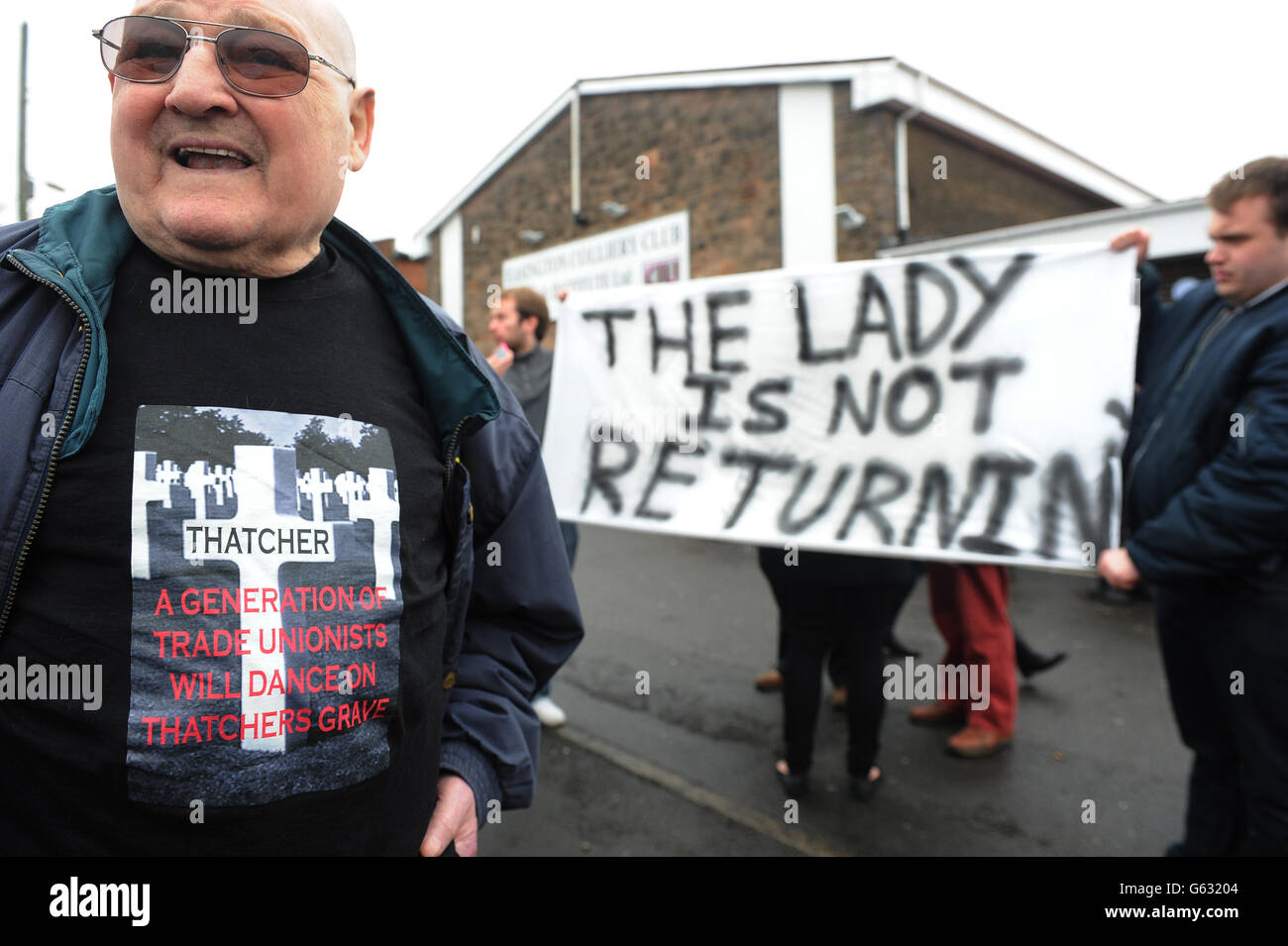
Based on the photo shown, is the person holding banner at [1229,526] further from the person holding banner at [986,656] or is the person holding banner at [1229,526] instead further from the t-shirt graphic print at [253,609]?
the t-shirt graphic print at [253,609]

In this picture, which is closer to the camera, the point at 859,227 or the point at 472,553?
the point at 472,553

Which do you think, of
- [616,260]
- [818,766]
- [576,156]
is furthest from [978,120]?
[818,766]

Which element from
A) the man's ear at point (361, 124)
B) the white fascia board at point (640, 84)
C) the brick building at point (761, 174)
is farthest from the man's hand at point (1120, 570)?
the white fascia board at point (640, 84)

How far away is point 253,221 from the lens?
1.20 meters

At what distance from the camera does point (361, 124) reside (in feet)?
4.77

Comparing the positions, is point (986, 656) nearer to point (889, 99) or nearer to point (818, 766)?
point (818, 766)

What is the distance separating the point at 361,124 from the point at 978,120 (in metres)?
13.0

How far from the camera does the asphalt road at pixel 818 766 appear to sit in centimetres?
321

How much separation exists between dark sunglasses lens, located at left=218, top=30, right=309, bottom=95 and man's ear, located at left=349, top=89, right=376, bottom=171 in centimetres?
17

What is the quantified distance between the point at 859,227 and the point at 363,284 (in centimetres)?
1051

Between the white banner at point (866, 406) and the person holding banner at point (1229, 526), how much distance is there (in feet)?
1.08
